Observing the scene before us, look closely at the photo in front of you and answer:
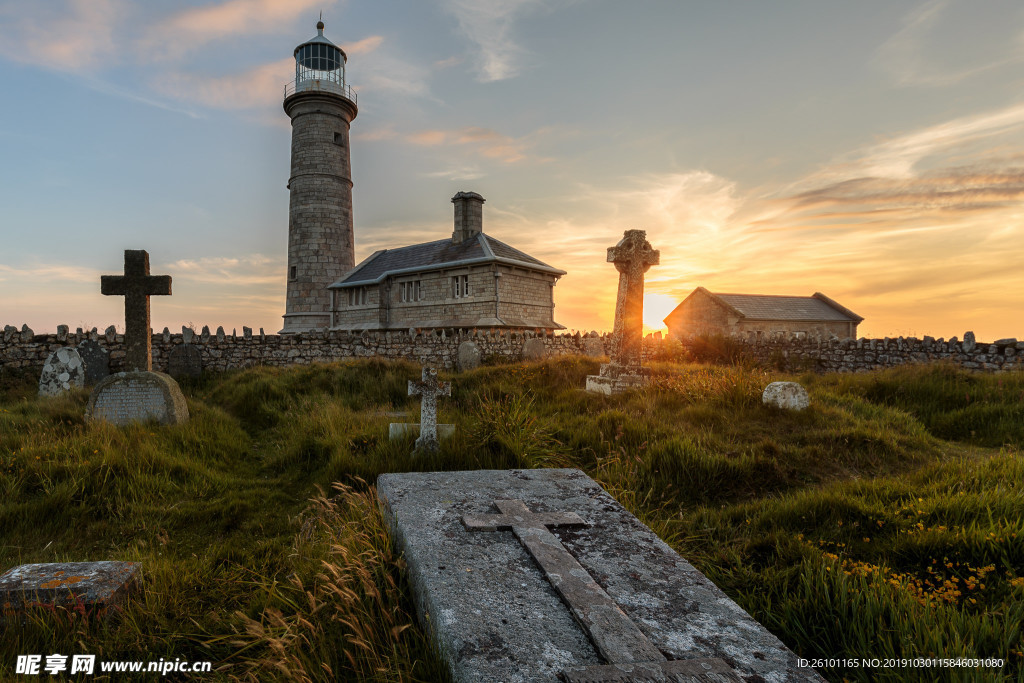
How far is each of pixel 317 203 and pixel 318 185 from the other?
0.87m

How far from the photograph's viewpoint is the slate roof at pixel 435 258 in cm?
2248

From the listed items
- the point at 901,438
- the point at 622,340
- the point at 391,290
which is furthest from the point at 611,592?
the point at 391,290

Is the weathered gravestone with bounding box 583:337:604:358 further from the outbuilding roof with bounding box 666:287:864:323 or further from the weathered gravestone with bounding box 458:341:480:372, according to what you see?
the outbuilding roof with bounding box 666:287:864:323

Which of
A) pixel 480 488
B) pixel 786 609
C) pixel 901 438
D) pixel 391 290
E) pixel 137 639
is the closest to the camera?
pixel 786 609

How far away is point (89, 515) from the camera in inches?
212

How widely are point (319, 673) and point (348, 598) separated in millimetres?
390

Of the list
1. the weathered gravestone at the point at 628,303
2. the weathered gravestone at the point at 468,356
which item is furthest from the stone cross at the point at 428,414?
the weathered gravestone at the point at 468,356

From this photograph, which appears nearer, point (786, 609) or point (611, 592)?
point (611, 592)

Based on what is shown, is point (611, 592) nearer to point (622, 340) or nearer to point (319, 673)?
point (319, 673)

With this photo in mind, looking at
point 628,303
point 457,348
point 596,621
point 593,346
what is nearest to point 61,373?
point 457,348

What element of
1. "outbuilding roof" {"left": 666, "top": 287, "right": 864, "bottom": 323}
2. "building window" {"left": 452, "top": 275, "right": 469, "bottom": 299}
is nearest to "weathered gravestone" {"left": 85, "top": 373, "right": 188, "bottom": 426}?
"building window" {"left": 452, "top": 275, "right": 469, "bottom": 299}

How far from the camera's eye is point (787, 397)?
8242 mm

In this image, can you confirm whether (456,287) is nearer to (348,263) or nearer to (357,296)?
(357,296)

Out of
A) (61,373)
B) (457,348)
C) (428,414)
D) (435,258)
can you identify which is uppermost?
(435,258)
